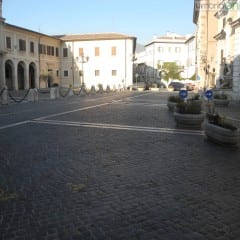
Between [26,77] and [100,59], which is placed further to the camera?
[100,59]

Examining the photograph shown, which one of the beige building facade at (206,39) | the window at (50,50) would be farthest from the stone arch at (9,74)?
the beige building facade at (206,39)

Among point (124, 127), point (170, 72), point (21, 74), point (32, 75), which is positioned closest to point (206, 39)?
point (32, 75)

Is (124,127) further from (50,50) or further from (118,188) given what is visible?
(50,50)

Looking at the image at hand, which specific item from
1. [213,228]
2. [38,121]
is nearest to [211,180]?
[213,228]

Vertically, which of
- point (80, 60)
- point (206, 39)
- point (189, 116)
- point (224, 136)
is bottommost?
point (224, 136)

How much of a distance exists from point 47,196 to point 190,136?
20.7 feet

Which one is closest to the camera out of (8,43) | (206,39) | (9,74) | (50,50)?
(8,43)

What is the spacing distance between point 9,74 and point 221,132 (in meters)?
45.5

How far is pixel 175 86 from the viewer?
186 feet

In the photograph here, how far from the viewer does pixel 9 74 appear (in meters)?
50.4

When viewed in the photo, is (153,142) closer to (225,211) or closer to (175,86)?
(225,211)

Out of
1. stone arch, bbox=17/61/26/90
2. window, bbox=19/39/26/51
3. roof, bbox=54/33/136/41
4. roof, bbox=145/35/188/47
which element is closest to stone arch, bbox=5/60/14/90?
stone arch, bbox=17/61/26/90

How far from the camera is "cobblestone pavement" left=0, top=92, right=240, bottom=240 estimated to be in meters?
4.13

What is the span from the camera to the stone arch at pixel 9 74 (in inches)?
1935
